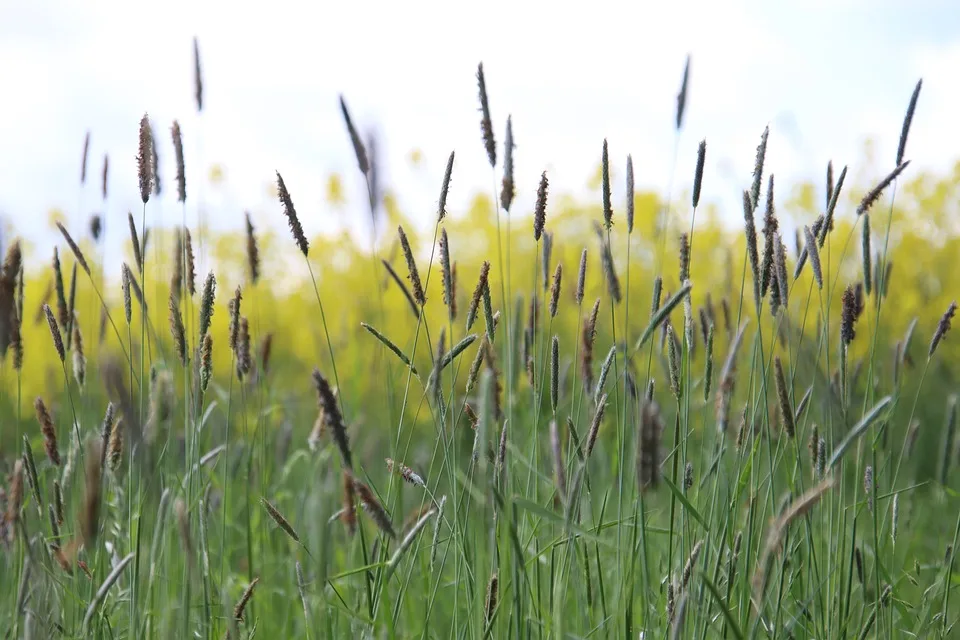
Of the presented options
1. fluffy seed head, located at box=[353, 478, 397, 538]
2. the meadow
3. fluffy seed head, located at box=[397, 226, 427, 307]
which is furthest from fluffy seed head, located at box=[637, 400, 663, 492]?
fluffy seed head, located at box=[397, 226, 427, 307]

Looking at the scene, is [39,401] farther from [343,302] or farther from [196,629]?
[343,302]

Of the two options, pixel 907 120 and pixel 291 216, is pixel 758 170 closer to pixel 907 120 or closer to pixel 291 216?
pixel 907 120

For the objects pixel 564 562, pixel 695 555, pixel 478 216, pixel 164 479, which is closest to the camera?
pixel 695 555

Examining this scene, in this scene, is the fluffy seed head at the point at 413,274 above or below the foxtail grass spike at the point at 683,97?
below

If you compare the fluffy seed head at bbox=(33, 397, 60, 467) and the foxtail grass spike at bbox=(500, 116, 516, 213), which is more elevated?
the foxtail grass spike at bbox=(500, 116, 516, 213)

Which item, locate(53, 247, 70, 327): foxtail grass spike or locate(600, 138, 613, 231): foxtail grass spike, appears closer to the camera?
locate(600, 138, 613, 231): foxtail grass spike

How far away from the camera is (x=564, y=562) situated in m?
1.21

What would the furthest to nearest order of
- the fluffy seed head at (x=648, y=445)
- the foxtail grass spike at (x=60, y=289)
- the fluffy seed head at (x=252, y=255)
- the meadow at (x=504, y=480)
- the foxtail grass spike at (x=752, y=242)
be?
the fluffy seed head at (x=252, y=255) < the foxtail grass spike at (x=60, y=289) < the foxtail grass spike at (x=752, y=242) < the meadow at (x=504, y=480) < the fluffy seed head at (x=648, y=445)

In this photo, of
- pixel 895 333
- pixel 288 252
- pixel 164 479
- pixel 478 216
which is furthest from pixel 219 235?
pixel 164 479

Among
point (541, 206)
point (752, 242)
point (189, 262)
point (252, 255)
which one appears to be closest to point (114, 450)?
point (189, 262)

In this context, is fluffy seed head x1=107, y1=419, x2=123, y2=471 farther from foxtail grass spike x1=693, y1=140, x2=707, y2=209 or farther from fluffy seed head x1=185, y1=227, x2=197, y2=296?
foxtail grass spike x1=693, y1=140, x2=707, y2=209

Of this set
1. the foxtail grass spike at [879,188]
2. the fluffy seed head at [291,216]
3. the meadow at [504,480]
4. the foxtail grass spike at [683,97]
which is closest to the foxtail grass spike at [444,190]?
the meadow at [504,480]

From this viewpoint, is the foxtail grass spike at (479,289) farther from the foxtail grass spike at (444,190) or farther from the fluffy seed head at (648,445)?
the fluffy seed head at (648,445)

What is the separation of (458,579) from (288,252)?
6396mm
